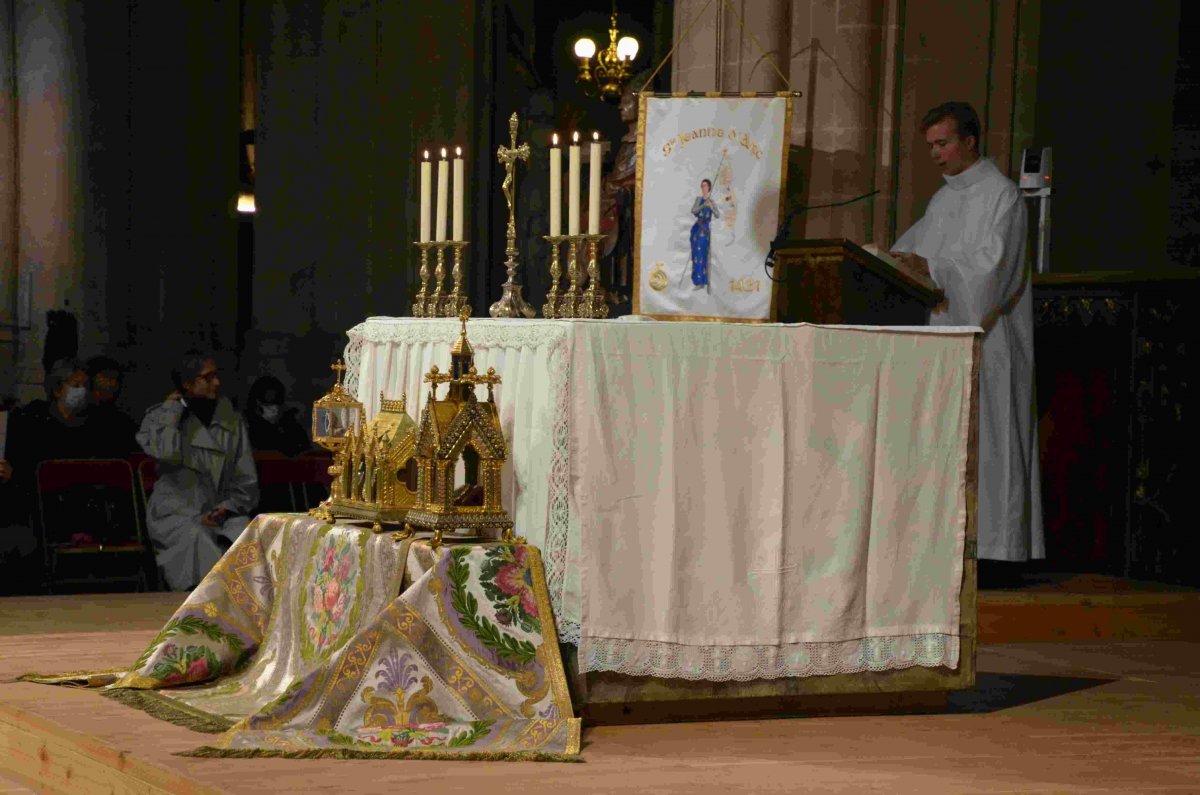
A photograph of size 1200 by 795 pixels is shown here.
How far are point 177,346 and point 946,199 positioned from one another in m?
6.01

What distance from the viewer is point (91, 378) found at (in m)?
9.40

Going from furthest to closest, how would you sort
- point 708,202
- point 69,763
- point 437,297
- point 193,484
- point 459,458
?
point 193,484
point 708,202
point 437,297
point 459,458
point 69,763

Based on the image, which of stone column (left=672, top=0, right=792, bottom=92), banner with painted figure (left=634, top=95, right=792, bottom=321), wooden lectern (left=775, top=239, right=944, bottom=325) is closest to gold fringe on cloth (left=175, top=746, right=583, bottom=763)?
wooden lectern (left=775, top=239, right=944, bottom=325)

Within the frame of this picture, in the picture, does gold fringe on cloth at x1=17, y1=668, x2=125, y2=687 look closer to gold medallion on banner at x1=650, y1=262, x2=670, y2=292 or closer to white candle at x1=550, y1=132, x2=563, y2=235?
white candle at x1=550, y1=132, x2=563, y2=235

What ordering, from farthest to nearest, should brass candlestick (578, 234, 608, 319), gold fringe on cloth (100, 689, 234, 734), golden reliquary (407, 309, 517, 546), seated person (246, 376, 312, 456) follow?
seated person (246, 376, 312, 456)
brass candlestick (578, 234, 608, 319)
golden reliquary (407, 309, 517, 546)
gold fringe on cloth (100, 689, 234, 734)

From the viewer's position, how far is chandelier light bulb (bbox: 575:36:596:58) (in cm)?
1344

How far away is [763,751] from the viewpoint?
4.52 meters

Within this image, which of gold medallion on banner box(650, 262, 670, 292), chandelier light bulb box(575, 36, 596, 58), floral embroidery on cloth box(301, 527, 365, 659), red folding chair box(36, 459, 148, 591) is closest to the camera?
floral embroidery on cloth box(301, 527, 365, 659)

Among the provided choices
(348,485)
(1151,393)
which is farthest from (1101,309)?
(348,485)

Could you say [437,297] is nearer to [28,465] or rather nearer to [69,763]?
[69,763]

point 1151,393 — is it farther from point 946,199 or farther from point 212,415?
point 212,415

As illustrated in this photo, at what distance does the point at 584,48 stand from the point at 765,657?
30.4ft

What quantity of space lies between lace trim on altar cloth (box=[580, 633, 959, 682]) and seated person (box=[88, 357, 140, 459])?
483 centimetres

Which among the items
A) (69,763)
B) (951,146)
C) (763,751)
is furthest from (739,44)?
(69,763)
